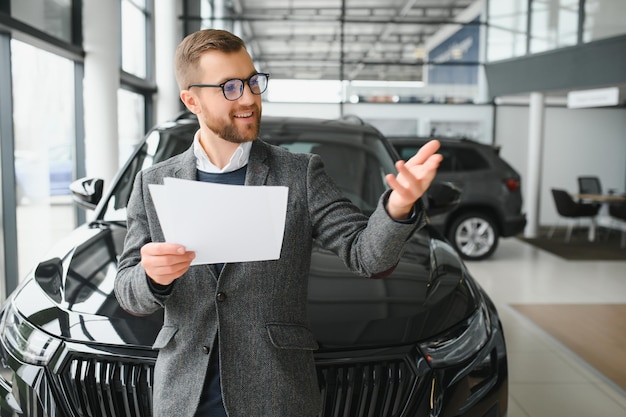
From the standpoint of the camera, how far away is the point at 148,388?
5.45 feet

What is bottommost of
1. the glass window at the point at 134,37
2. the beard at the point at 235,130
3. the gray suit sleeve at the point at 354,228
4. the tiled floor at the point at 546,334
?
the tiled floor at the point at 546,334

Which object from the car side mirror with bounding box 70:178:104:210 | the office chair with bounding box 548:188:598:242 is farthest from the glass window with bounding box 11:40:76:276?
the office chair with bounding box 548:188:598:242

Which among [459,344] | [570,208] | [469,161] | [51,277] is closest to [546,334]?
[459,344]

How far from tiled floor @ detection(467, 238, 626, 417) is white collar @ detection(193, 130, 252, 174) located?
243cm

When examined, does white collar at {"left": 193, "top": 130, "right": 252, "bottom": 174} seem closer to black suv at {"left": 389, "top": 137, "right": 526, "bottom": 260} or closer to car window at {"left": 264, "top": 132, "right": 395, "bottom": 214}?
car window at {"left": 264, "top": 132, "right": 395, "bottom": 214}

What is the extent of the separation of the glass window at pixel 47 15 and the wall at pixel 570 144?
807cm

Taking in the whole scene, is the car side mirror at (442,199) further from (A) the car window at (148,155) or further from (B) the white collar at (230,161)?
(B) the white collar at (230,161)

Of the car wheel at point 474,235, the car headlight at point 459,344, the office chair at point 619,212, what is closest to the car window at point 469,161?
the car wheel at point 474,235

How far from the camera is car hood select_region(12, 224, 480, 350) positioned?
1.80 metres

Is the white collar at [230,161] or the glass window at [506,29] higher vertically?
the glass window at [506,29]

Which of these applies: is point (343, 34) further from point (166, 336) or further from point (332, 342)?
point (166, 336)

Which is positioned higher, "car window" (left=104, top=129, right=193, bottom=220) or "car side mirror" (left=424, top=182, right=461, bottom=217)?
"car window" (left=104, top=129, right=193, bottom=220)

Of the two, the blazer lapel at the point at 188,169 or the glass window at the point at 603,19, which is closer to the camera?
the blazer lapel at the point at 188,169

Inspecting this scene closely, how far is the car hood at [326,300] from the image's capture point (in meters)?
1.80
